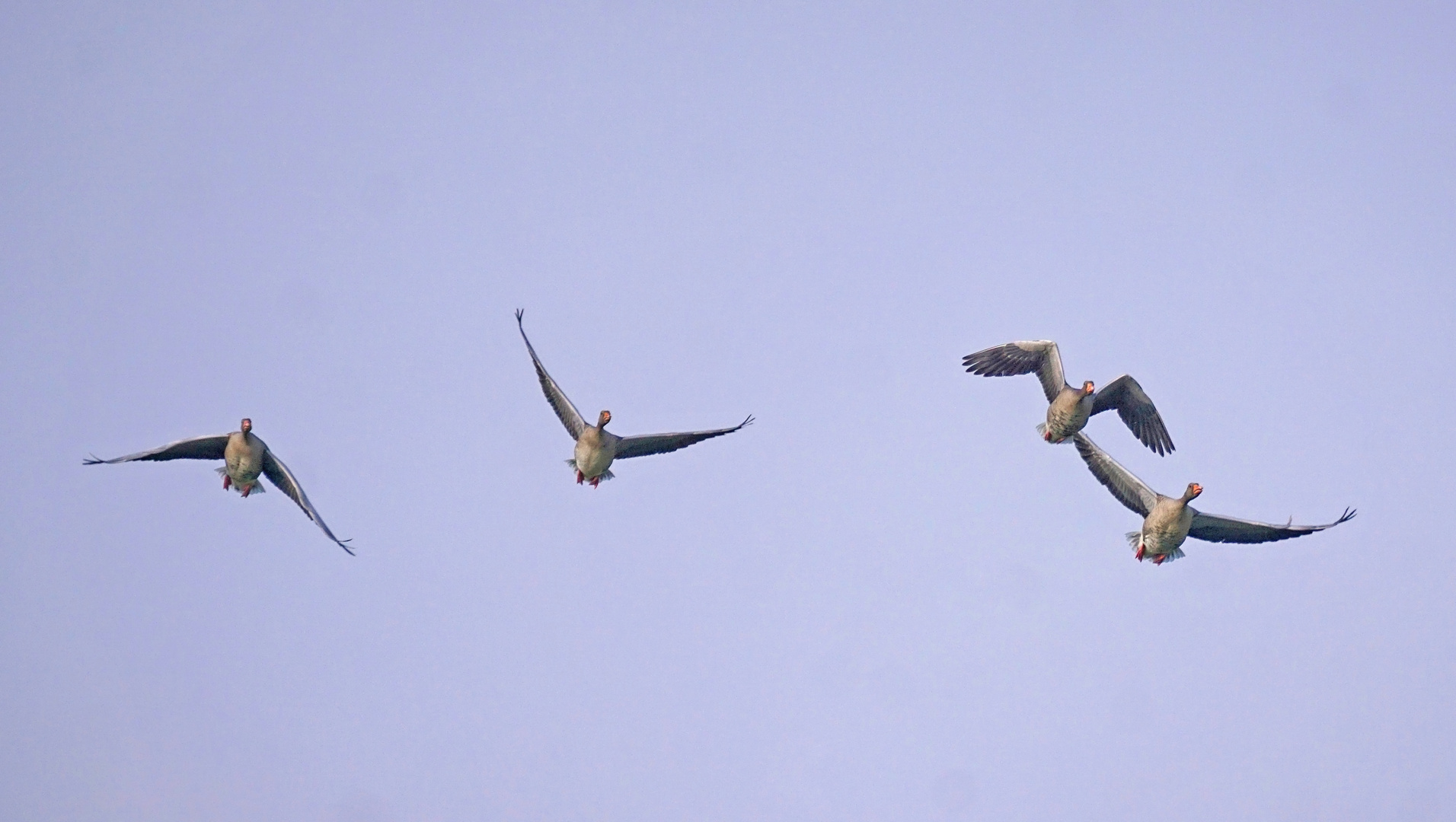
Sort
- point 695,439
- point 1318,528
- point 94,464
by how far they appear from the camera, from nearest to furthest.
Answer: point 1318,528 < point 94,464 < point 695,439

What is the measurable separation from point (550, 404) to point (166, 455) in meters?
8.28

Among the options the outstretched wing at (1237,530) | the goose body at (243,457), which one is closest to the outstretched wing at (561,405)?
the goose body at (243,457)

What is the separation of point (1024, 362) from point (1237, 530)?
6.59 m

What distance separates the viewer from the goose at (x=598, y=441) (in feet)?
103

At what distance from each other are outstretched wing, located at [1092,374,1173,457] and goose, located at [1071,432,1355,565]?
2929 millimetres

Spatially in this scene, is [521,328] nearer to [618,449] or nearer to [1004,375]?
[618,449]

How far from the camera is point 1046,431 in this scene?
31.6 meters

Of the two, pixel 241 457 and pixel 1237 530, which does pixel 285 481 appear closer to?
pixel 241 457

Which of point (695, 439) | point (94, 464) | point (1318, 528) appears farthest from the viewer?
point (695, 439)

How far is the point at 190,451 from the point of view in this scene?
3172cm

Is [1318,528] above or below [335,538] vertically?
above

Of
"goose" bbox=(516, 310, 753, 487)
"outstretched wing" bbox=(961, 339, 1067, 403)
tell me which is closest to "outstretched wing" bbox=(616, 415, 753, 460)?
"goose" bbox=(516, 310, 753, 487)

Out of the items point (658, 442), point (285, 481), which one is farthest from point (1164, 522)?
point (285, 481)

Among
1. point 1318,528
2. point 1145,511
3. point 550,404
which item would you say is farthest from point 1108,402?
point 550,404
